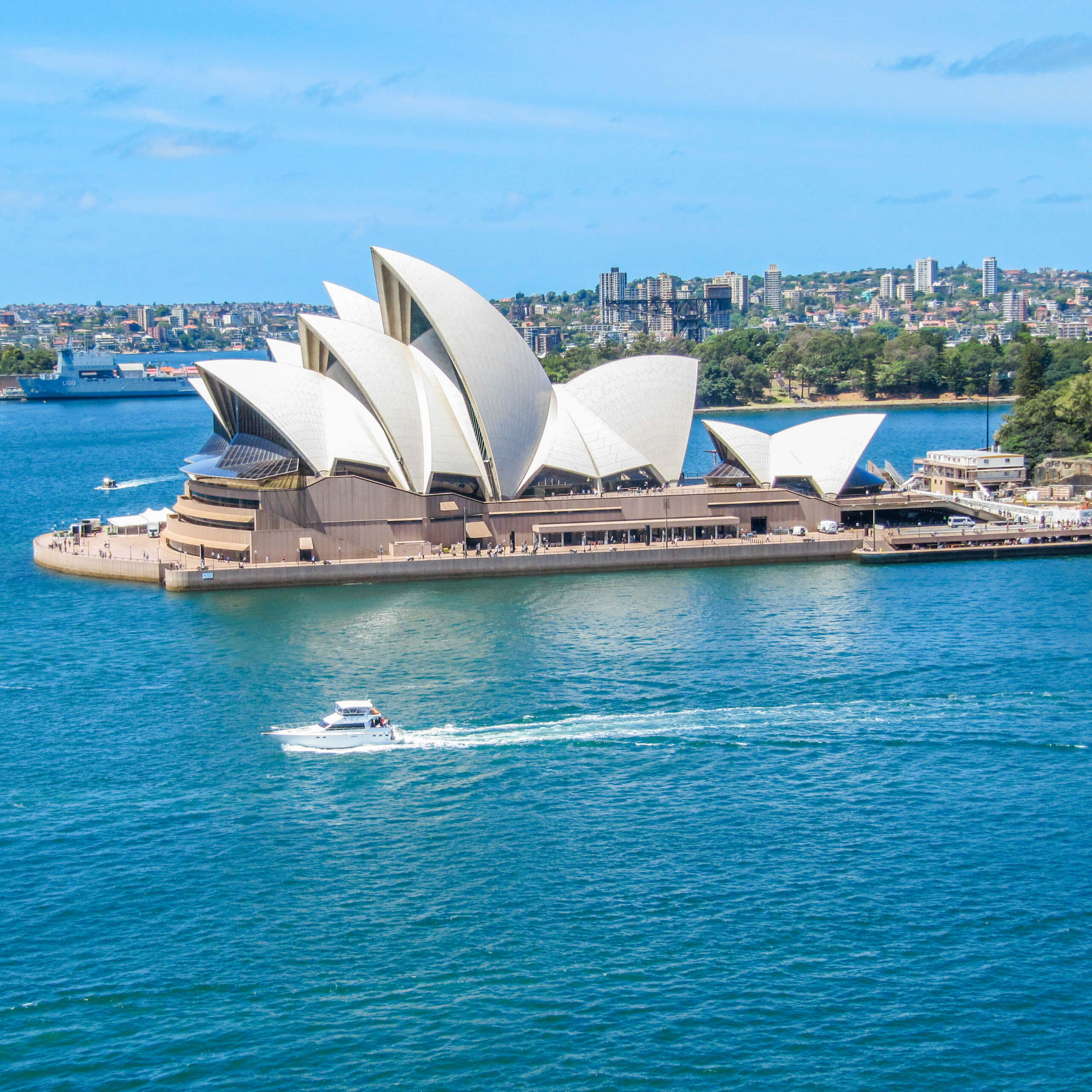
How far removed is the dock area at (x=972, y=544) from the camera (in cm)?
5625

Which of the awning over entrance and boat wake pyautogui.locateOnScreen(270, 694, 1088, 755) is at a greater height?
the awning over entrance

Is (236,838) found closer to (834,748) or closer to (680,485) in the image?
(834,748)

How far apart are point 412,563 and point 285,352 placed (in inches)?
688

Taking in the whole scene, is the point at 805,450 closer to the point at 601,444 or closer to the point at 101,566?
the point at 601,444

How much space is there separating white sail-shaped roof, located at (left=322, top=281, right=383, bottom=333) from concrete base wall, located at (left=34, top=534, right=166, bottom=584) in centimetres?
1377

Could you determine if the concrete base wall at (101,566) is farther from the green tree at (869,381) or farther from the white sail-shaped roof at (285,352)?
the green tree at (869,381)

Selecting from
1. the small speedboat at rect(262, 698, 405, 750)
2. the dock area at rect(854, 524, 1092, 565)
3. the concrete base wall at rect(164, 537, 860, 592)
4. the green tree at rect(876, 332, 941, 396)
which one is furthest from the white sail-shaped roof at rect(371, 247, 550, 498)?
the green tree at rect(876, 332, 941, 396)

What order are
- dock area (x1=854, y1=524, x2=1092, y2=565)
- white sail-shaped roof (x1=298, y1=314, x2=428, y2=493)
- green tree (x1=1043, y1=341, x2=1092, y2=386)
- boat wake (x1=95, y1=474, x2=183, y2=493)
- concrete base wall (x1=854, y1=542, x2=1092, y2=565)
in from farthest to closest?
green tree (x1=1043, y1=341, x2=1092, y2=386)
boat wake (x1=95, y1=474, x2=183, y2=493)
dock area (x1=854, y1=524, x2=1092, y2=565)
concrete base wall (x1=854, y1=542, x2=1092, y2=565)
white sail-shaped roof (x1=298, y1=314, x2=428, y2=493)

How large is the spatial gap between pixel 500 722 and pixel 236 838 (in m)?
8.31

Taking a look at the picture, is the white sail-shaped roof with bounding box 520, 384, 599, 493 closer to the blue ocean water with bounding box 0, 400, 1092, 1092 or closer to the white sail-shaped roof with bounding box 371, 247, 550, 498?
the white sail-shaped roof with bounding box 371, 247, 550, 498

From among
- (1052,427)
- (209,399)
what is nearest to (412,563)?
(209,399)

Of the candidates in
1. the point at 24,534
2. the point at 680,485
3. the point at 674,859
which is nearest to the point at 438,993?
the point at 674,859

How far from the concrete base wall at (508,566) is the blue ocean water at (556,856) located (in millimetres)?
6389

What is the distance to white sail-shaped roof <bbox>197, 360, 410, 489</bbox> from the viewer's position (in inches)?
2079
